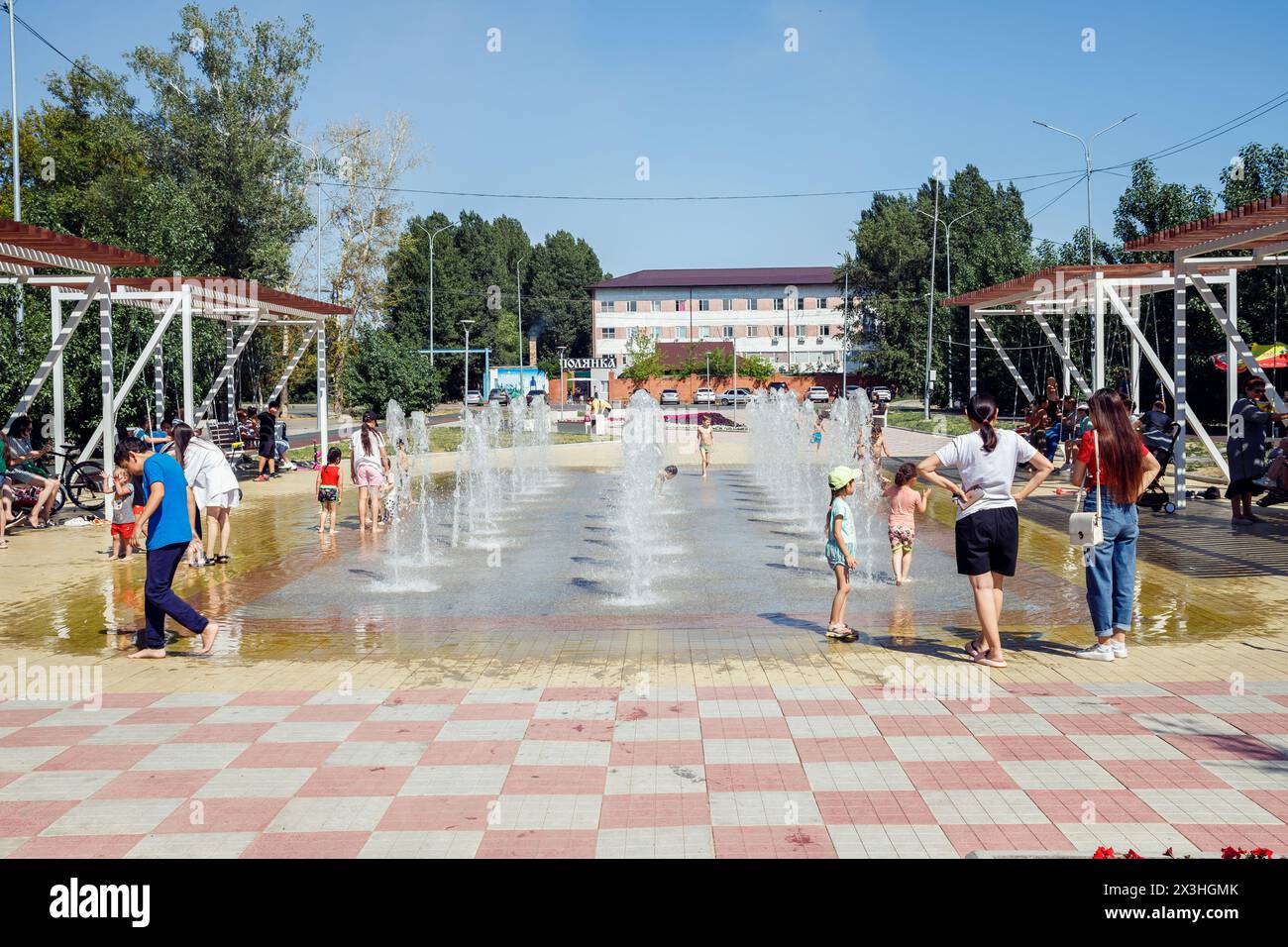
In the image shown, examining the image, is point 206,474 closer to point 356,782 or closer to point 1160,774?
point 356,782

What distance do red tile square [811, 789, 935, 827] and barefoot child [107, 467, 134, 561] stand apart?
33.1ft

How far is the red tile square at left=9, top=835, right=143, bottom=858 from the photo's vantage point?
173 inches

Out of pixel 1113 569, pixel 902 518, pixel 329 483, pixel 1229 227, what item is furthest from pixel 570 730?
pixel 1229 227

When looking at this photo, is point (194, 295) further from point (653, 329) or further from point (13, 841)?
point (653, 329)

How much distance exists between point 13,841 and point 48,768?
1.03m

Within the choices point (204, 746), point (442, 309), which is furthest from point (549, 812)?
point (442, 309)

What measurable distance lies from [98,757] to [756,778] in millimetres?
3353

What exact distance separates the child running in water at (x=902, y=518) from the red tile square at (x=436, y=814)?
6.43 meters

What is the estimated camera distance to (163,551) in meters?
8.00

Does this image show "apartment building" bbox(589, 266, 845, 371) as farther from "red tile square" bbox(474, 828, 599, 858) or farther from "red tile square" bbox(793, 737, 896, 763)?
"red tile square" bbox(474, 828, 599, 858)

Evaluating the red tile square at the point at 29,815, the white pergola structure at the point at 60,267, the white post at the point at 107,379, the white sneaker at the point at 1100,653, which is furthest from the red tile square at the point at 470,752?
the white post at the point at 107,379

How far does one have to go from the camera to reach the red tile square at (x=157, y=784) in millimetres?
5086

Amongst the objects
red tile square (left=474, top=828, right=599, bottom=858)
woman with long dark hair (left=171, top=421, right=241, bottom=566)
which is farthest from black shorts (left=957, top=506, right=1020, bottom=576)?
woman with long dark hair (left=171, top=421, right=241, bottom=566)

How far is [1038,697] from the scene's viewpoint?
6.62 m
